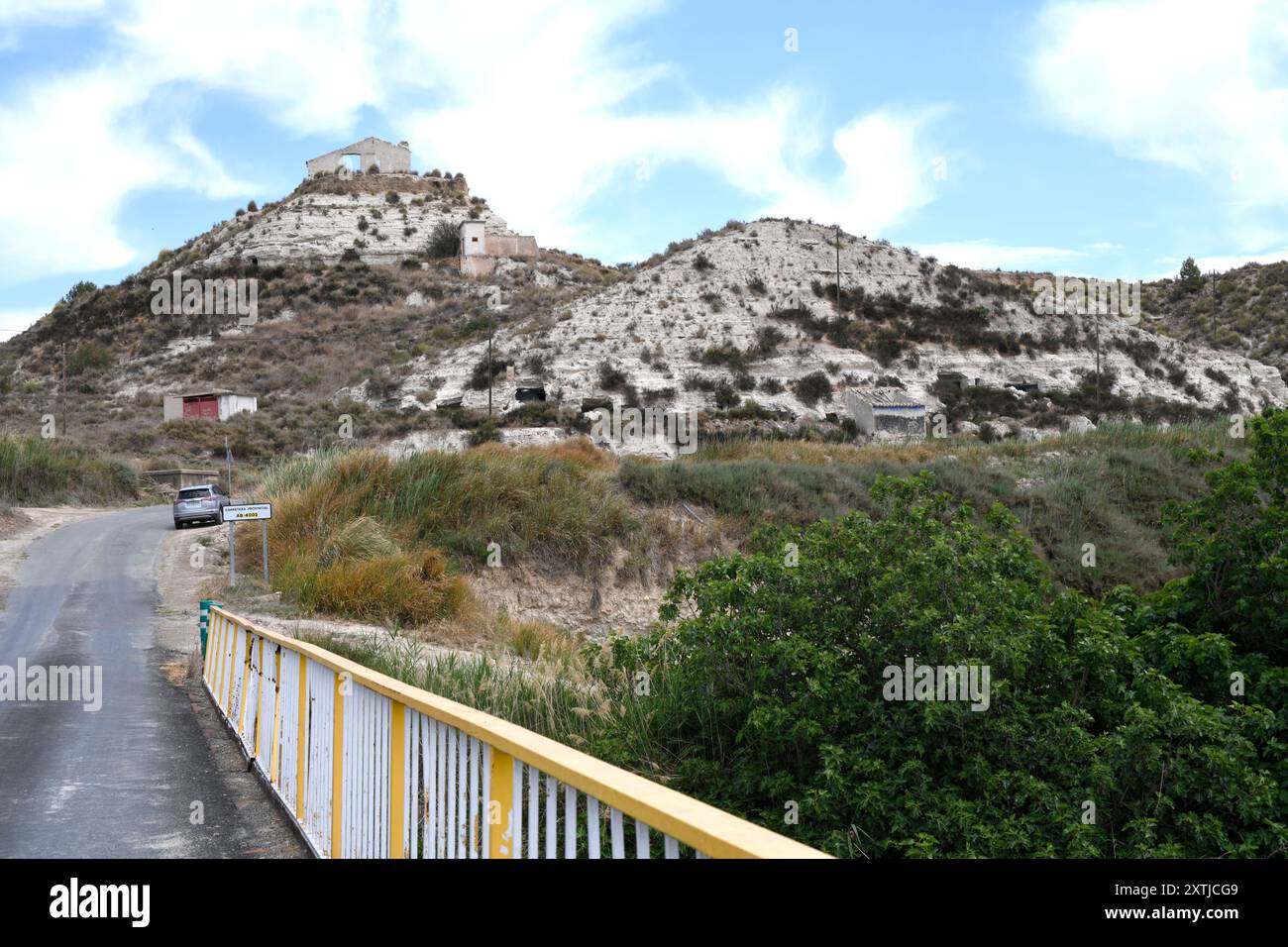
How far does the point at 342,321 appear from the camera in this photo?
72.0 metres

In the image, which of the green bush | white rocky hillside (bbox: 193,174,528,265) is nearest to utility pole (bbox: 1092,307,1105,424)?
the green bush

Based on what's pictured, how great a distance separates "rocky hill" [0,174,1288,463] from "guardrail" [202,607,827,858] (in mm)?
35446

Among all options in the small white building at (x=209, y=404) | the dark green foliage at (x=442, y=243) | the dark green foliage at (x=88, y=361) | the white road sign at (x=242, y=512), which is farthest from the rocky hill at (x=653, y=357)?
the white road sign at (x=242, y=512)

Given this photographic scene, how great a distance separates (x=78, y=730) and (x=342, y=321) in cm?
6580

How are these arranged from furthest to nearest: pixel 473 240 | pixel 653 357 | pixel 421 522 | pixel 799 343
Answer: pixel 473 240 → pixel 799 343 → pixel 653 357 → pixel 421 522

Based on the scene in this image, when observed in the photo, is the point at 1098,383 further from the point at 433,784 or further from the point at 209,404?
the point at 433,784

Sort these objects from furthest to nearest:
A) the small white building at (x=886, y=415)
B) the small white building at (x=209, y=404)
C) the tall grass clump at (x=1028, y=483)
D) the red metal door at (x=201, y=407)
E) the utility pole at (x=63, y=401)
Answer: the red metal door at (x=201, y=407) → the small white building at (x=209, y=404) → the utility pole at (x=63, y=401) → the small white building at (x=886, y=415) → the tall grass clump at (x=1028, y=483)

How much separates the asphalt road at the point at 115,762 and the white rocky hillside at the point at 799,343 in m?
32.6

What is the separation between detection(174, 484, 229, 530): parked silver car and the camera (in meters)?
29.0

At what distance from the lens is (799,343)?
52.8m

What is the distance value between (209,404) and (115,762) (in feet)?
165

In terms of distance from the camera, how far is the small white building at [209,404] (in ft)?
178

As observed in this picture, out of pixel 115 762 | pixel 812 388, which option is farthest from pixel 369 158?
pixel 115 762

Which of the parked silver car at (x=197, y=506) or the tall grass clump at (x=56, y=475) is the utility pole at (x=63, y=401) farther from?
the parked silver car at (x=197, y=506)
